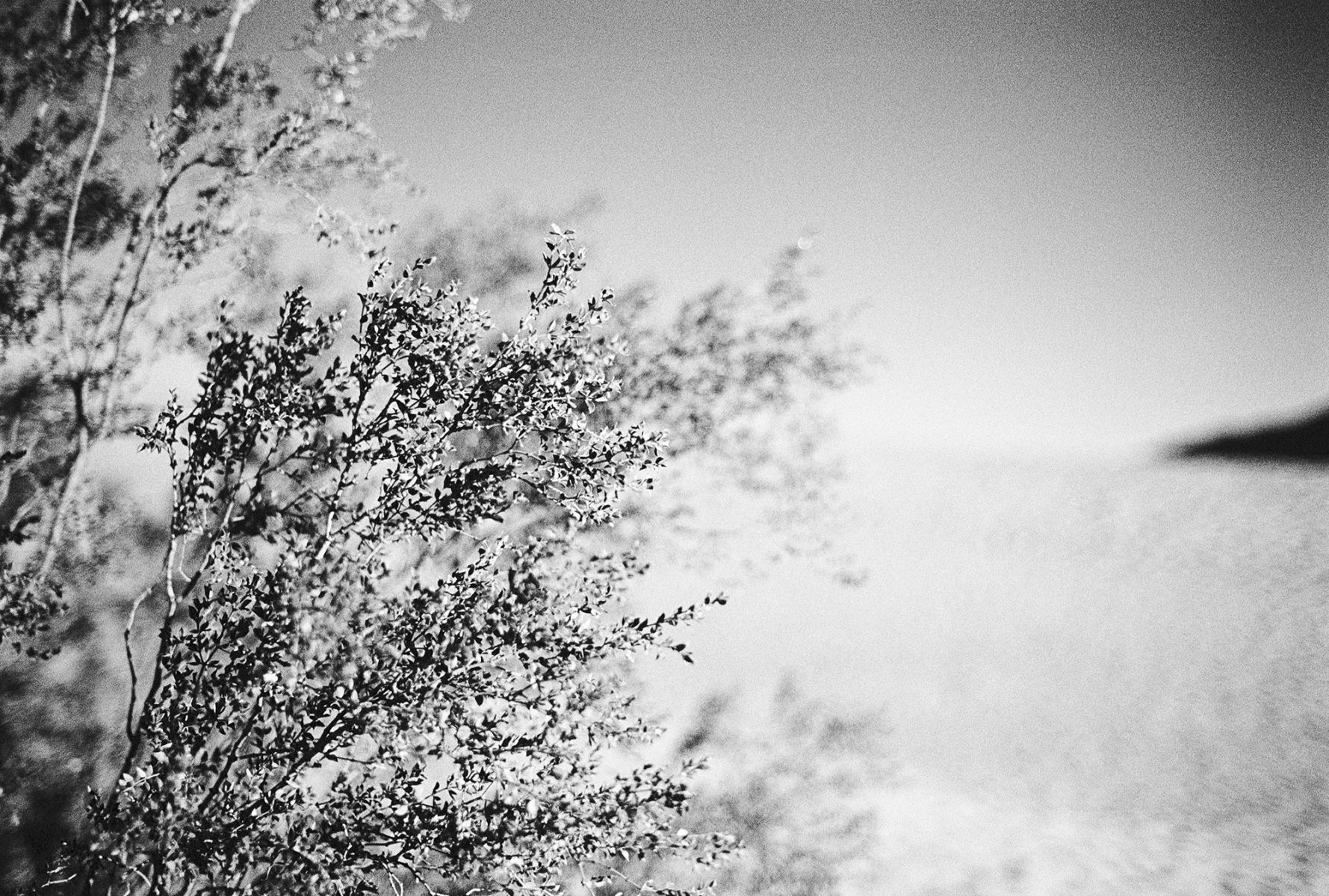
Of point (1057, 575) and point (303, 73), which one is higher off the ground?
point (1057, 575)

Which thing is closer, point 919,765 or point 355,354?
point 355,354

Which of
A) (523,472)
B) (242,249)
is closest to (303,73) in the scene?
(242,249)

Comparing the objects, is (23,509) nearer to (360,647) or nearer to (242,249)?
(242,249)

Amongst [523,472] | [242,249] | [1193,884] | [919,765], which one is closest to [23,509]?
[242,249]

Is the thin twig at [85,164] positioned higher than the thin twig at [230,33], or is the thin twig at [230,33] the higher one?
the thin twig at [230,33]

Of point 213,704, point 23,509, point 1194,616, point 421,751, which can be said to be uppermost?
point 1194,616

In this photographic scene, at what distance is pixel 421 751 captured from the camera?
348 cm

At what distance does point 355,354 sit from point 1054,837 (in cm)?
1551

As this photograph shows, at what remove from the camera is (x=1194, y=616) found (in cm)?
2089

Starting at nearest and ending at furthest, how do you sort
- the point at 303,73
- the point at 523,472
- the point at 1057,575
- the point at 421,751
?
the point at 421,751 → the point at 523,472 → the point at 303,73 → the point at 1057,575

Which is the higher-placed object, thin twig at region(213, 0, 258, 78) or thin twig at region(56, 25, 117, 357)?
thin twig at region(213, 0, 258, 78)

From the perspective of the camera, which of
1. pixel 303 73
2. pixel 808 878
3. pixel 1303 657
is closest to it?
pixel 303 73

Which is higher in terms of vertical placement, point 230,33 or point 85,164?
point 230,33

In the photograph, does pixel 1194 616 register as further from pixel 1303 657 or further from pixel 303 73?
pixel 303 73
